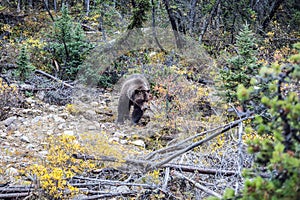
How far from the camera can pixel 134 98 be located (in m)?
7.34

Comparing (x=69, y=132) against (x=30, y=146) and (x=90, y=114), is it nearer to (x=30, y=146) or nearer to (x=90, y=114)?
(x=30, y=146)

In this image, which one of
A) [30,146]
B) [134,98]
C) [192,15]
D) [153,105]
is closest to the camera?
[30,146]

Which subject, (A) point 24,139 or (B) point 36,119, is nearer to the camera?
(A) point 24,139

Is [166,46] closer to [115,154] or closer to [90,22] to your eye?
[90,22]

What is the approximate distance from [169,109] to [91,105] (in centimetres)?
197

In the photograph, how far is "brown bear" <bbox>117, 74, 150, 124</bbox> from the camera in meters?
7.27

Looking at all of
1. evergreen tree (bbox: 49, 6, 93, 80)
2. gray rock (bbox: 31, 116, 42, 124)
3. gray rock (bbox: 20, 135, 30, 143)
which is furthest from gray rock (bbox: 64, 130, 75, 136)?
evergreen tree (bbox: 49, 6, 93, 80)

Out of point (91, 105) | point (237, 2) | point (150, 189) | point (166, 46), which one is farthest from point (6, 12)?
point (150, 189)

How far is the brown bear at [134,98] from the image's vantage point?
7270 millimetres

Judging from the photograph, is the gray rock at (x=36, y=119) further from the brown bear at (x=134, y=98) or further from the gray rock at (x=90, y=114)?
the brown bear at (x=134, y=98)

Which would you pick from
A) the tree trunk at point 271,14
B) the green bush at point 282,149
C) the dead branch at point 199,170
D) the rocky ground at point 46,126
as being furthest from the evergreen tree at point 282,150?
the tree trunk at point 271,14

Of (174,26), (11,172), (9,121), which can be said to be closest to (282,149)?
(11,172)

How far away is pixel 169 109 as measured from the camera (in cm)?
773

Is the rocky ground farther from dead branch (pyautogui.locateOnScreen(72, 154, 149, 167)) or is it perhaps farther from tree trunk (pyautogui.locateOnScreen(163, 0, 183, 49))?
tree trunk (pyautogui.locateOnScreen(163, 0, 183, 49))
